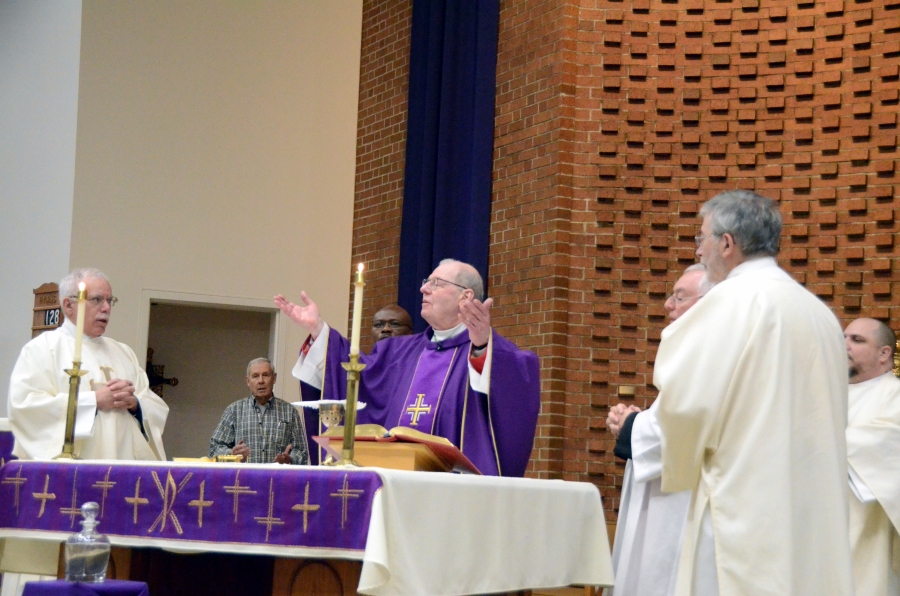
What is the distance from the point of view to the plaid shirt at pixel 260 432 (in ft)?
23.5

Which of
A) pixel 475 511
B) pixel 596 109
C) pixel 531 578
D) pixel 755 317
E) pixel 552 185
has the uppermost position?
pixel 596 109

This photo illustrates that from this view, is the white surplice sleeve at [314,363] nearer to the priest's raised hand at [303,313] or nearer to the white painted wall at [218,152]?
the priest's raised hand at [303,313]

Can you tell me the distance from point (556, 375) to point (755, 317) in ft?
14.4

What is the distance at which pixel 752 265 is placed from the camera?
3318 millimetres

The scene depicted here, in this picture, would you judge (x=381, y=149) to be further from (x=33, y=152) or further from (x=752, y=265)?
(x=752, y=265)

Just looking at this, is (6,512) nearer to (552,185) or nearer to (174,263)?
(552,185)

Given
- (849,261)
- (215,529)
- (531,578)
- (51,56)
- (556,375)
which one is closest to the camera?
(215,529)

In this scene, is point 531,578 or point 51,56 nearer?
point 531,578

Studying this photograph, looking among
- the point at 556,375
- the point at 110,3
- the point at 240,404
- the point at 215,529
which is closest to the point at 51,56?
the point at 110,3

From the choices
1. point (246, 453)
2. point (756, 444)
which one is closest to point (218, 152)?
point (246, 453)

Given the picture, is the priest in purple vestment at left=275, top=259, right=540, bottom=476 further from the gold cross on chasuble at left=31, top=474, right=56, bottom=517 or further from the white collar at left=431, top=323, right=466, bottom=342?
the gold cross on chasuble at left=31, top=474, right=56, bottom=517

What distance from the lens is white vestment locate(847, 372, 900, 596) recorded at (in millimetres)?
4609

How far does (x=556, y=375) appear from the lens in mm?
7520

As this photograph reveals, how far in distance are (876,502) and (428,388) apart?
2009 millimetres
